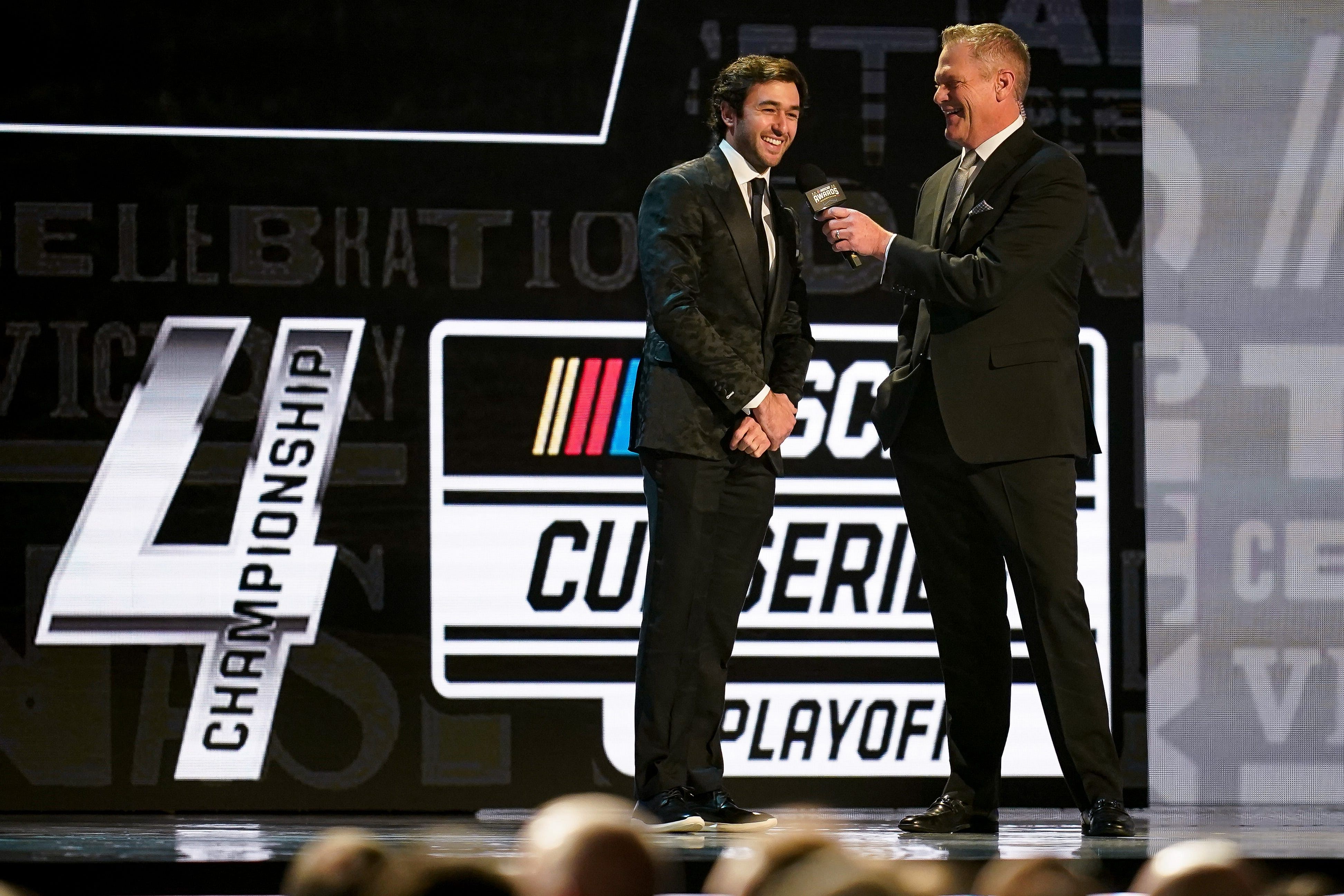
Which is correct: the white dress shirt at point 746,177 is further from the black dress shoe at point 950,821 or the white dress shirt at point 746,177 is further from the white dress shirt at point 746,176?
the black dress shoe at point 950,821

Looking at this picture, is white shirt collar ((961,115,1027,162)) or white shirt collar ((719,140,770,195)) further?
white shirt collar ((719,140,770,195))

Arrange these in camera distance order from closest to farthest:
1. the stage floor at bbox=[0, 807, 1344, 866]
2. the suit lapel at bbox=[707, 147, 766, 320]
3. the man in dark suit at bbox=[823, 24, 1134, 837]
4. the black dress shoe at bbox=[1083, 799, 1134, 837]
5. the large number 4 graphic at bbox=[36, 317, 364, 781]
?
the stage floor at bbox=[0, 807, 1344, 866] < the black dress shoe at bbox=[1083, 799, 1134, 837] < the man in dark suit at bbox=[823, 24, 1134, 837] < the suit lapel at bbox=[707, 147, 766, 320] < the large number 4 graphic at bbox=[36, 317, 364, 781]

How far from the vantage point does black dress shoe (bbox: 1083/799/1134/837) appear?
2.87 meters

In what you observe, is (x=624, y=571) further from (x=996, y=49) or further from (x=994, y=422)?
(x=996, y=49)

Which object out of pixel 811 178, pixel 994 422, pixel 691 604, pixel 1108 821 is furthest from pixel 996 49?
pixel 1108 821

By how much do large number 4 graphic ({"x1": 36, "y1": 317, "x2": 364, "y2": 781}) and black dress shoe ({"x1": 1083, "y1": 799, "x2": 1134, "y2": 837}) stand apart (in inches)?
80.0

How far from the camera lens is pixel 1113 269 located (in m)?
4.25

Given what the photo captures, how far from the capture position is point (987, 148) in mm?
3125

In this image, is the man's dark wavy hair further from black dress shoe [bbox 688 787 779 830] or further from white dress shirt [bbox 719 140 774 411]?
black dress shoe [bbox 688 787 779 830]

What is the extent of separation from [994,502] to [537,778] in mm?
1566

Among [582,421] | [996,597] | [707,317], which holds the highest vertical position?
[707,317]

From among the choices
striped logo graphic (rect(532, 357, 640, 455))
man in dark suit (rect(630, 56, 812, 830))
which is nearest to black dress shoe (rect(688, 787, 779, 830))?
man in dark suit (rect(630, 56, 812, 830))

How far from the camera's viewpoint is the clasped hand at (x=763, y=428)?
3104 mm

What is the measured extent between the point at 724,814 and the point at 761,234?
118 centimetres
